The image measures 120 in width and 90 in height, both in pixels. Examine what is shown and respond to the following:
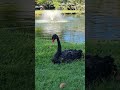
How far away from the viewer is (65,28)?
347cm

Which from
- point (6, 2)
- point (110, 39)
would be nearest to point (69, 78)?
point (110, 39)

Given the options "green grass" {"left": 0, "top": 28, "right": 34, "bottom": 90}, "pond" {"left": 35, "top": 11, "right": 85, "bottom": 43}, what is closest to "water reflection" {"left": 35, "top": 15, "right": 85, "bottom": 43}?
"pond" {"left": 35, "top": 11, "right": 85, "bottom": 43}

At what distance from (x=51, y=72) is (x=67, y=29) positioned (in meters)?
0.38

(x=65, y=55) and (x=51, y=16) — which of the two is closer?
(x=51, y=16)

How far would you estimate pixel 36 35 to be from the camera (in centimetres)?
345

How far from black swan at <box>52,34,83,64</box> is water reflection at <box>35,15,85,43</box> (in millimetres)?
59

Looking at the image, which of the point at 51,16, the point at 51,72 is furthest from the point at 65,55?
the point at 51,16

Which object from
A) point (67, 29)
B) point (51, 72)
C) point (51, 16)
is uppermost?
point (51, 16)

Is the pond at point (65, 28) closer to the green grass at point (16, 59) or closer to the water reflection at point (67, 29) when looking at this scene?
the water reflection at point (67, 29)

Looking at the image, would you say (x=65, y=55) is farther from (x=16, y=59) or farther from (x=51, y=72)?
(x=16, y=59)

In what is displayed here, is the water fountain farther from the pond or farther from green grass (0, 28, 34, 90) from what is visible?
green grass (0, 28, 34, 90)

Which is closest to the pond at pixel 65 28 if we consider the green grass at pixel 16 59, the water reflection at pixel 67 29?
the water reflection at pixel 67 29

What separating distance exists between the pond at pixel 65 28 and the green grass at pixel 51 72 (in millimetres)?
52

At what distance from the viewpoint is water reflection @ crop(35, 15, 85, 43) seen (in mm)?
3445
